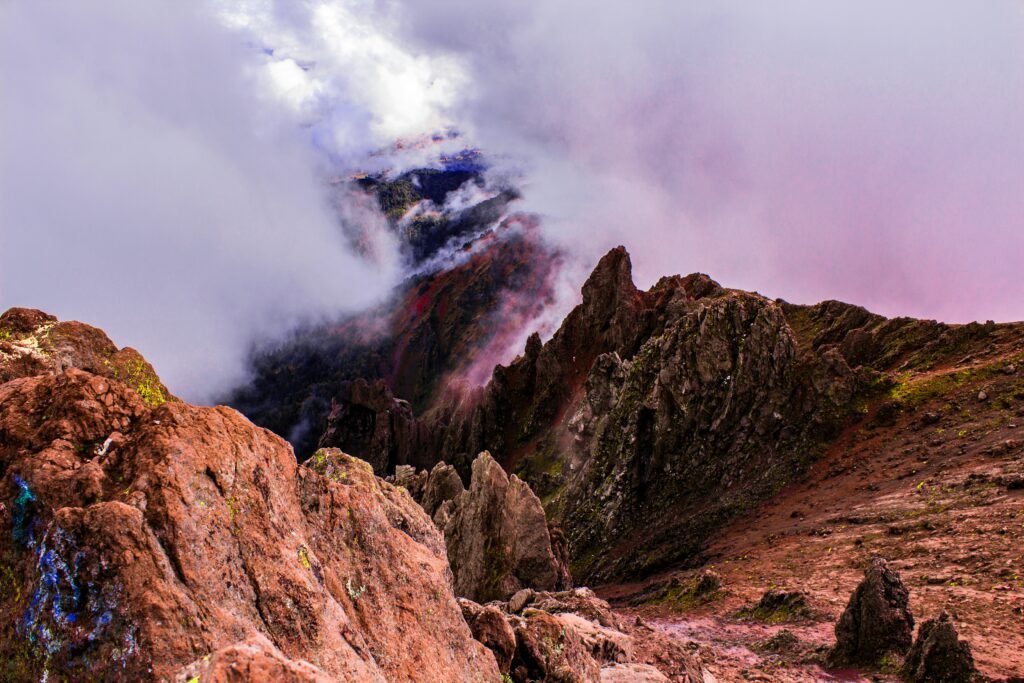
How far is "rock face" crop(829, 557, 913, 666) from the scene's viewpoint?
25438mm

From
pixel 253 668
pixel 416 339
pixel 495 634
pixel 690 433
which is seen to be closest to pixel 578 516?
pixel 690 433

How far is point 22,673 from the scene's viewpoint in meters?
7.46

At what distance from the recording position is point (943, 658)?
21609mm

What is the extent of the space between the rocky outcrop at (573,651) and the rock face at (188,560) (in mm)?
1869

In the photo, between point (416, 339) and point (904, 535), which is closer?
point (904, 535)

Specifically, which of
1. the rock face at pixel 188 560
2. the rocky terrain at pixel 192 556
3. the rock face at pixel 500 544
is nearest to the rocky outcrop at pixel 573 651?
the rocky terrain at pixel 192 556

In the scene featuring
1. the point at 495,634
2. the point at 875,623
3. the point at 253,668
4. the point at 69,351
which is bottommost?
the point at 875,623

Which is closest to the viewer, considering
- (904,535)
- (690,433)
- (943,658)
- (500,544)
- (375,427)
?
(943,658)

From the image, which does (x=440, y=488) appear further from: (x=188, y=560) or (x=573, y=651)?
(x=188, y=560)

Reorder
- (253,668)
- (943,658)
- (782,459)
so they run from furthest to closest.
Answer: (782,459) → (943,658) → (253,668)

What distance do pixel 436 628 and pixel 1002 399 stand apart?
53.9 metres

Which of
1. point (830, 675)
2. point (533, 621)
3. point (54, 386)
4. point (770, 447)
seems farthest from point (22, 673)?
point (770, 447)

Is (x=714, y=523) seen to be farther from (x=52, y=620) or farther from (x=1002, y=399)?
(x=52, y=620)

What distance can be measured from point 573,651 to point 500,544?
27.5m
